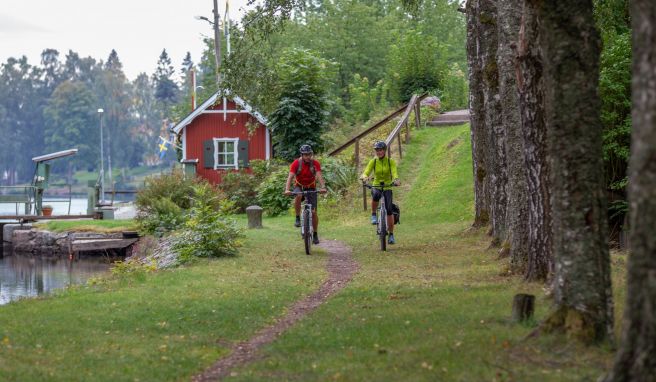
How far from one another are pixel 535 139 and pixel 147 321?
5.11 meters

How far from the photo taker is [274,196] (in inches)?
1243

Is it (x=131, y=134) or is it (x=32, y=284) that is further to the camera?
(x=131, y=134)

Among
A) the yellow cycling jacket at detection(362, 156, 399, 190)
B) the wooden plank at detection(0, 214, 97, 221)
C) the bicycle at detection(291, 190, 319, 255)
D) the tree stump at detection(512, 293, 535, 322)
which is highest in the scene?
the yellow cycling jacket at detection(362, 156, 399, 190)

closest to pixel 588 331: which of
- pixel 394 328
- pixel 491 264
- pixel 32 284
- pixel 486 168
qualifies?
pixel 394 328

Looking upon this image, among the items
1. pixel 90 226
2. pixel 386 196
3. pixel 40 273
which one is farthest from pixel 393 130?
pixel 386 196

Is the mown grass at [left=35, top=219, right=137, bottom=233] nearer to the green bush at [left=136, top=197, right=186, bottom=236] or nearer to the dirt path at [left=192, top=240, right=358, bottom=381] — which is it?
the green bush at [left=136, top=197, right=186, bottom=236]

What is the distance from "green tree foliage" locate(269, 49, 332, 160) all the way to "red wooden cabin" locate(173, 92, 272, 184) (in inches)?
180

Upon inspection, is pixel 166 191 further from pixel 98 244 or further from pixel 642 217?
pixel 642 217

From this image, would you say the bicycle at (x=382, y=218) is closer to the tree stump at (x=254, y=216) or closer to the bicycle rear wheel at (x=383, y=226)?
the bicycle rear wheel at (x=383, y=226)

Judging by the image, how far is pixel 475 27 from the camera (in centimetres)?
1770

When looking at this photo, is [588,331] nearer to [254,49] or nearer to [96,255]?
[254,49]

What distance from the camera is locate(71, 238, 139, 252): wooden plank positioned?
30.8 metres

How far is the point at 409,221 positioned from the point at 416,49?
2069 cm

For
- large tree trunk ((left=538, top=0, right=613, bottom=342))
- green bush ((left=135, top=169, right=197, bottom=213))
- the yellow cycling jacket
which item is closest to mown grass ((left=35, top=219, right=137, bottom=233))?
A: green bush ((left=135, top=169, right=197, bottom=213))
